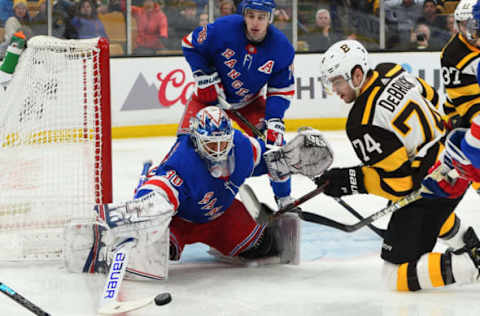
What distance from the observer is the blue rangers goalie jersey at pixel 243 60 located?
3797mm

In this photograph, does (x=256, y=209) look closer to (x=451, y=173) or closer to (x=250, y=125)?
(x=451, y=173)

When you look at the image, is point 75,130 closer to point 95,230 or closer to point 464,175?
point 95,230

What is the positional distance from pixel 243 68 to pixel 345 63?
1.13 m

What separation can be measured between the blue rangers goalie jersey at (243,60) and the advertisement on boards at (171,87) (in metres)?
2.91

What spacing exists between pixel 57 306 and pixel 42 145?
0.95m

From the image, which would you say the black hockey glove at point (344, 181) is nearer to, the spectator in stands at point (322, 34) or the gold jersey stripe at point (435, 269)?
the gold jersey stripe at point (435, 269)

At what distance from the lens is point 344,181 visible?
2.84 metres

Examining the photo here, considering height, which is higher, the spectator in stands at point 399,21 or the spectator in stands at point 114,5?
the spectator in stands at point 114,5

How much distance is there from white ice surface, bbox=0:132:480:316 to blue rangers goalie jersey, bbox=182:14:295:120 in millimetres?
729

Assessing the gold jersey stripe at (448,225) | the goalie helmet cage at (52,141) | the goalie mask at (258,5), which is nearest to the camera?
the gold jersey stripe at (448,225)

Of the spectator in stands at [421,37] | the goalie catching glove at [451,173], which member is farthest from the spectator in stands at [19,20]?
the goalie catching glove at [451,173]

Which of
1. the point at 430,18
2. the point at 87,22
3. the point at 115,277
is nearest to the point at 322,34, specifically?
the point at 430,18

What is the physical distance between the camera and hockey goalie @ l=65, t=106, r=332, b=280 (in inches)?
108

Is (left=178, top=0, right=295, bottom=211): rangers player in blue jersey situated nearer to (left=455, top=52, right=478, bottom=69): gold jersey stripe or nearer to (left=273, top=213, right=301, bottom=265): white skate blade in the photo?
(left=273, top=213, right=301, bottom=265): white skate blade
